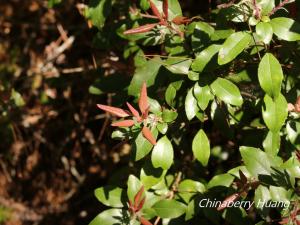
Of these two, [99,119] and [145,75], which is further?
[99,119]

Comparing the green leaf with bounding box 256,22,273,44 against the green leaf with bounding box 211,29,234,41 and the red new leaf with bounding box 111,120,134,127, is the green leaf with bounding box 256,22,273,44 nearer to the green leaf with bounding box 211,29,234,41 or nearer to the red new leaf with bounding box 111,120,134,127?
the green leaf with bounding box 211,29,234,41

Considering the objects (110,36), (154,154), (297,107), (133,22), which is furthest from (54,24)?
(297,107)

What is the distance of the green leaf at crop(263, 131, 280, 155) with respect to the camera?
4.84 feet

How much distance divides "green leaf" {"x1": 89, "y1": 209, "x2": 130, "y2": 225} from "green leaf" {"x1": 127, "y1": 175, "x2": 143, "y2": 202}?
0.09m

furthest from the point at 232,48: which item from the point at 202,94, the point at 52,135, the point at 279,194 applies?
the point at 52,135

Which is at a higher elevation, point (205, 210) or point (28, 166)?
point (205, 210)

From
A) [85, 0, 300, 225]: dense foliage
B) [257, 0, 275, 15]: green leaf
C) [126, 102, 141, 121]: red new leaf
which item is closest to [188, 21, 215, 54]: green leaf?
[85, 0, 300, 225]: dense foliage

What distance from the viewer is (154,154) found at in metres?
1.41

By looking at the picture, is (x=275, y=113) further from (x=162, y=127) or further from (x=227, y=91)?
(x=162, y=127)

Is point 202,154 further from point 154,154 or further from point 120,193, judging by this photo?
point 120,193

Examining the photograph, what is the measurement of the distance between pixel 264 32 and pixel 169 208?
797 mm

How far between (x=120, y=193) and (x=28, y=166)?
5.29 ft

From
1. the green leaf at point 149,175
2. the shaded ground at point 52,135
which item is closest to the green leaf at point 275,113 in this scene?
the green leaf at point 149,175

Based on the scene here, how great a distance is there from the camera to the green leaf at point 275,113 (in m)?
1.28
